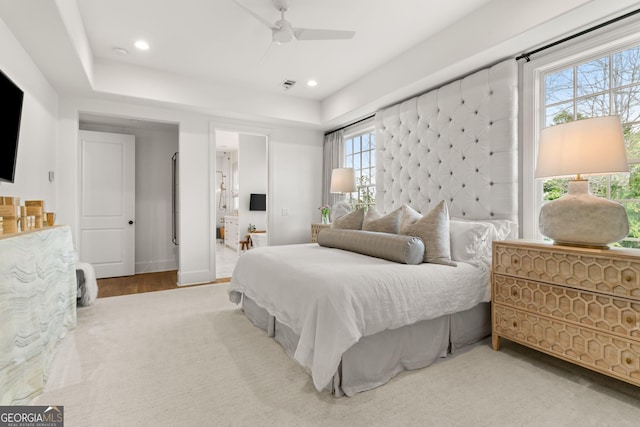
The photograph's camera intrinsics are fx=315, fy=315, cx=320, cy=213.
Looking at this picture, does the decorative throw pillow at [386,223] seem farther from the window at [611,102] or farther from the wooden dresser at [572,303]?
the window at [611,102]

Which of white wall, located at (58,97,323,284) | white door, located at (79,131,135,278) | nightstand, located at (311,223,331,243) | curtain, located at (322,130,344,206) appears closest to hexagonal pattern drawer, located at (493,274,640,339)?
nightstand, located at (311,223,331,243)

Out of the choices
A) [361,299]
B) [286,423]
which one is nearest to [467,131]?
[361,299]

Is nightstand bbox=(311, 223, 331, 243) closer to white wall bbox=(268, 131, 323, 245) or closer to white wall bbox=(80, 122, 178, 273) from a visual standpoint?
white wall bbox=(268, 131, 323, 245)

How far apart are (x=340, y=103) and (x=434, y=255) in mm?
2921

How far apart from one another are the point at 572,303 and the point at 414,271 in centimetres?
91

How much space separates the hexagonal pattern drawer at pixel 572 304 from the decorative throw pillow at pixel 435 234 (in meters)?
0.41

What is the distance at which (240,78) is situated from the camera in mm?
4078

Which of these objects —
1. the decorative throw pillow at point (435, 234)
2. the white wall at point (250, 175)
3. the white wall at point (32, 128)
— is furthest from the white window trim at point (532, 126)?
the white wall at point (250, 175)

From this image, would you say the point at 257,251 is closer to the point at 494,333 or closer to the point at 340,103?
the point at 494,333

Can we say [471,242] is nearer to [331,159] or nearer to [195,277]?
[331,159]

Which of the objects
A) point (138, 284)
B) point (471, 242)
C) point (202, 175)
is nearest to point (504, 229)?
point (471, 242)

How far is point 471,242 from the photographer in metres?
2.42

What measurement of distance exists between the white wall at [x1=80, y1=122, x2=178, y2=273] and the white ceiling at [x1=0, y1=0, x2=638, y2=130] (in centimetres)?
157

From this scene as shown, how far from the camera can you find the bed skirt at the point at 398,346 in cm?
177
